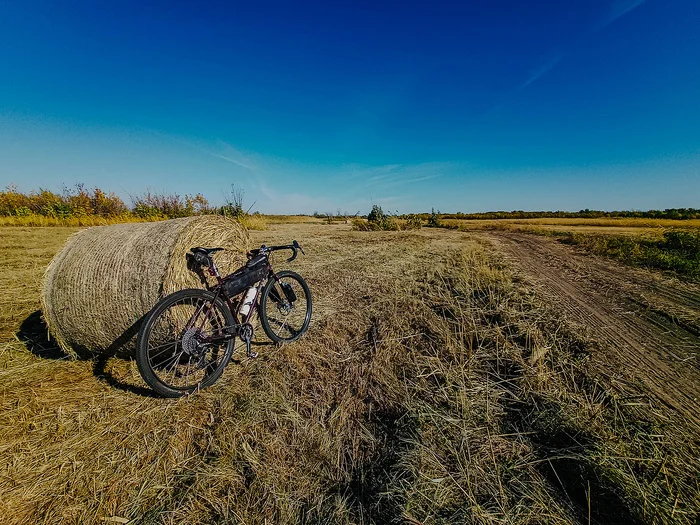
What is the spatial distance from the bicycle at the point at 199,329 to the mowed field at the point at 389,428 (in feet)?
0.86

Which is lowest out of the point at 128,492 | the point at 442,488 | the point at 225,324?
the point at 128,492

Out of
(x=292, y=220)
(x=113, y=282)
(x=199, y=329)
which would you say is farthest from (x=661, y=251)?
(x=292, y=220)

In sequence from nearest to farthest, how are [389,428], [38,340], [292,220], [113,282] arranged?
[389,428] < [113,282] < [38,340] < [292,220]

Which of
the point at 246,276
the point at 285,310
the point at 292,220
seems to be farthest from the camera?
→ the point at 292,220

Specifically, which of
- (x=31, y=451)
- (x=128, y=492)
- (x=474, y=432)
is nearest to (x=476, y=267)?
(x=474, y=432)

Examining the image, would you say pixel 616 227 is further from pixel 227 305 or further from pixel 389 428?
pixel 227 305

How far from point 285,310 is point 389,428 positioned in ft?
9.13

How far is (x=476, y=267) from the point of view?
23.8 feet

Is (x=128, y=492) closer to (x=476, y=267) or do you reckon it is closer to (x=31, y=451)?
(x=31, y=451)

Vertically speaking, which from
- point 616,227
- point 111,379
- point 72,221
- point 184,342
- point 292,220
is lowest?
point 111,379

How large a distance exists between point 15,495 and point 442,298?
209 inches

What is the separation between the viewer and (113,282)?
10.9ft

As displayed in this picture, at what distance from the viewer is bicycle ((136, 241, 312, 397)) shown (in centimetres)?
285

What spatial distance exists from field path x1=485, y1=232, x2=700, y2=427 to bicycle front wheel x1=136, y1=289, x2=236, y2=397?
4.26 metres
